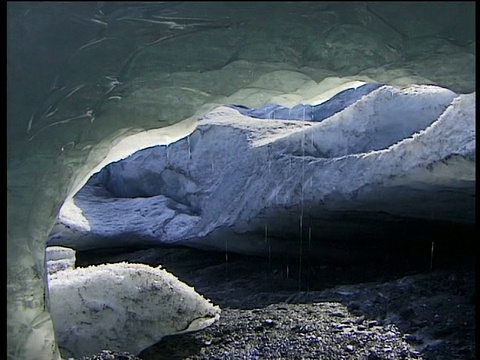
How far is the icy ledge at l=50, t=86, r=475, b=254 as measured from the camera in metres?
3.63

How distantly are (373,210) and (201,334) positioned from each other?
4.30 feet

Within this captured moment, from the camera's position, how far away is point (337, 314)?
4.02 metres

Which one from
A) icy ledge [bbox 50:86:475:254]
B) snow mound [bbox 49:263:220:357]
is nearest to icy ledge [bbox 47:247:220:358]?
snow mound [bbox 49:263:220:357]

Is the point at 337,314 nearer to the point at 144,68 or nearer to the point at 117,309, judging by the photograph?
the point at 117,309

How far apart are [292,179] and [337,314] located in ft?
3.21

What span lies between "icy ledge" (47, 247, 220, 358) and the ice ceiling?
2.09ft

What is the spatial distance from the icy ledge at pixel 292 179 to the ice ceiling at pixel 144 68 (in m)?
0.84

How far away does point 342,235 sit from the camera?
503 cm

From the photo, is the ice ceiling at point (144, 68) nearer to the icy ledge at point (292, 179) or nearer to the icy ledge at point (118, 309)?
the icy ledge at point (118, 309)

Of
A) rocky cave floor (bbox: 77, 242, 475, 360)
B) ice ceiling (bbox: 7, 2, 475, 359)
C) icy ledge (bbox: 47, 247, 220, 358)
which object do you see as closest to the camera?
ice ceiling (bbox: 7, 2, 475, 359)

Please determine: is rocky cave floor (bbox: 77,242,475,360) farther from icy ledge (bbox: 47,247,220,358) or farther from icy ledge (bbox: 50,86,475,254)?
icy ledge (bbox: 50,86,475,254)

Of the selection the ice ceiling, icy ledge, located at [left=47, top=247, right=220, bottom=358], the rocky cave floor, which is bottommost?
the rocky cave floor

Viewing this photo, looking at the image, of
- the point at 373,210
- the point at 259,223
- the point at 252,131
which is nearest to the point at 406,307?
the point at 373,210

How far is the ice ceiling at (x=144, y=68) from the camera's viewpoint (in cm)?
236
